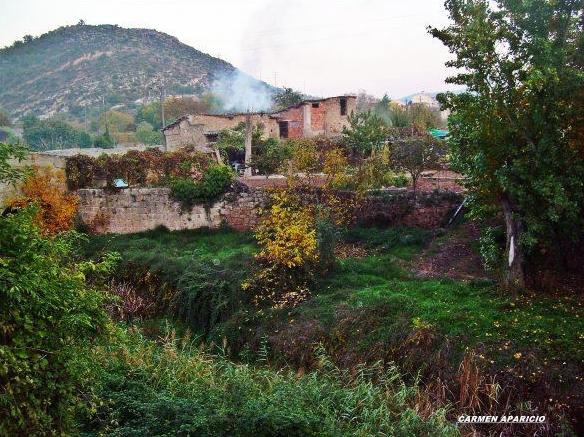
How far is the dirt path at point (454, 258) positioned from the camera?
12703 millimetres

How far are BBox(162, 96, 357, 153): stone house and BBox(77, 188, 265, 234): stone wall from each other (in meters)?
13.3

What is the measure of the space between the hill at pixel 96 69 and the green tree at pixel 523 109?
48762 mm

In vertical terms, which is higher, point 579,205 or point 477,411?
point 579,205

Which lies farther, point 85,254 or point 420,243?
point 85,254

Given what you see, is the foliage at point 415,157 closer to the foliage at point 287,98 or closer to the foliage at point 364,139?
the foliage at point 364,139

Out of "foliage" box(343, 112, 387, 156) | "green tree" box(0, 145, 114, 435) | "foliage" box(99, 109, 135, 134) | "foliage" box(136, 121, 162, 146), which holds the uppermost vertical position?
"foliage" box(99, 109, 135, 134)

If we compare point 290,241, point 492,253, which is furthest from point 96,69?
point 492,253

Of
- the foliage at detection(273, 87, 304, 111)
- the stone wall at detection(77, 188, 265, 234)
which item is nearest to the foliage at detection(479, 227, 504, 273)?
the stone wall at detection(77, 188, 265, 234)

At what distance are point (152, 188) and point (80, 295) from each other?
1371 centimetres

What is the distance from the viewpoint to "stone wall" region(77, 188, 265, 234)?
17.7 meters

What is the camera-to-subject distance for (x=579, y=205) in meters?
11.0

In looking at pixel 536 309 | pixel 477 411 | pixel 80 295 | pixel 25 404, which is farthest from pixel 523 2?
pixel 25 404

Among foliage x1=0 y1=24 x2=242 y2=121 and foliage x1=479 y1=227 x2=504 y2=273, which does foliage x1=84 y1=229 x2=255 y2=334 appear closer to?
foliage x1=479 y1=227 x2=504 y2=273

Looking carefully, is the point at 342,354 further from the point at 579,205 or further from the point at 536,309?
the point at 579,205
